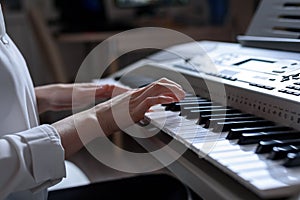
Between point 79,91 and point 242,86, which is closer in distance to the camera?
point 242,86

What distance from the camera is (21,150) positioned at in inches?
24.9

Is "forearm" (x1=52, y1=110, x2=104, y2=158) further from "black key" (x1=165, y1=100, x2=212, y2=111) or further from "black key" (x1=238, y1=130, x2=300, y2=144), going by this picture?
"black key" (x1=238, y1=130, x2=300, y2=144)

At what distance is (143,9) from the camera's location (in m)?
2.79

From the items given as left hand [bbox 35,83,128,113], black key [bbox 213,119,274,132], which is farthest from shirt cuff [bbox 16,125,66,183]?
left hand [bbox 35,83,128,113]

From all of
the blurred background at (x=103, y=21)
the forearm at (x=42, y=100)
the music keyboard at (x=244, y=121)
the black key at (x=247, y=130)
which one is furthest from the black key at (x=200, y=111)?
the blurred background at (x=103, y=21)

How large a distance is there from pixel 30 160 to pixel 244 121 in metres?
0.36

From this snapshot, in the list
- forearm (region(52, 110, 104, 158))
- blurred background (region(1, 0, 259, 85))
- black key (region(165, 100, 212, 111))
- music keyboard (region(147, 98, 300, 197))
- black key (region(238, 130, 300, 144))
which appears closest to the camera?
music keyboard (region(147, 98, 300, 197))

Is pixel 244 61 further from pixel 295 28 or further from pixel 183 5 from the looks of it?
pixel 183 5

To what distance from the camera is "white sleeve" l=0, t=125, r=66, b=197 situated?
2.06ft

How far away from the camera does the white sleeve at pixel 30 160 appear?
63 centimetres

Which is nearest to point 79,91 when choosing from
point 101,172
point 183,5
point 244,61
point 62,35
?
point 244,61

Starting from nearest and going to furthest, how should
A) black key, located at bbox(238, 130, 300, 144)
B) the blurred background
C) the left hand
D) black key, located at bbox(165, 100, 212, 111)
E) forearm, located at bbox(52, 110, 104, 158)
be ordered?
black key, located at bbox(238, 130, 300, 144), forearm, located at bbox(52, 110, 104, 158), black key, located at bbox(165, 100, 212, 111), the left hand, the blurred background

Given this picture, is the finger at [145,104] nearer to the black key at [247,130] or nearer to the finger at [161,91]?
the finger at [161,91]

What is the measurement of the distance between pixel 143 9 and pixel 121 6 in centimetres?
17
